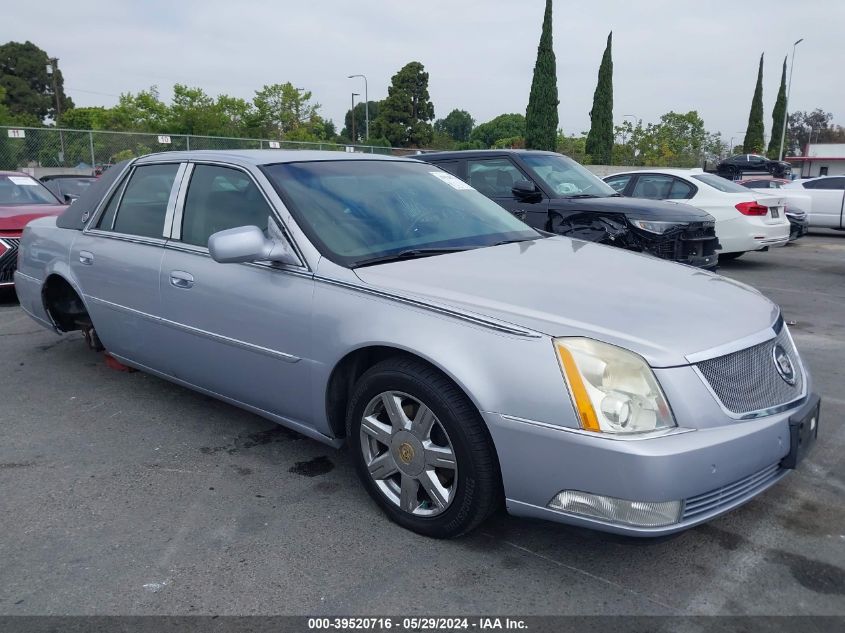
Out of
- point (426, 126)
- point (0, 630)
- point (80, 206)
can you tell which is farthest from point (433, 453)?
point (426, 126)

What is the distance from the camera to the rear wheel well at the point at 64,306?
507 cm

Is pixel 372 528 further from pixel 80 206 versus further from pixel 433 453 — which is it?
pixel 80 206

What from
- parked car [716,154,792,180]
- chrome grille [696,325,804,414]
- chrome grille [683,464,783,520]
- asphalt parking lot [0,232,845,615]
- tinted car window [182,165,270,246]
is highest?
parked car [716,154,792,180]

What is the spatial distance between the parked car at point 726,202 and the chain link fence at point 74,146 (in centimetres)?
1093

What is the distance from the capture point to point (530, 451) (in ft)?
8.23

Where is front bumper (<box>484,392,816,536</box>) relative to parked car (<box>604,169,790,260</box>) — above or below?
below

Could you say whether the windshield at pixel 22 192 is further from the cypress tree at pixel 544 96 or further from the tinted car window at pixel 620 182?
the cypress tree at pixel 544 96

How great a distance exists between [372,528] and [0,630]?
1395 millimetres

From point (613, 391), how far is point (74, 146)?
2239cm

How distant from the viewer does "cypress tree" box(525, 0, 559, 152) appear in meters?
35.5

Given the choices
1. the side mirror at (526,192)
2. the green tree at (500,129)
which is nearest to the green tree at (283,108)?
the side mirror at (526,192)

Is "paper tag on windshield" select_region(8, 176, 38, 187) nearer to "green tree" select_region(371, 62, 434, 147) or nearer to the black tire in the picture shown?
the black tire

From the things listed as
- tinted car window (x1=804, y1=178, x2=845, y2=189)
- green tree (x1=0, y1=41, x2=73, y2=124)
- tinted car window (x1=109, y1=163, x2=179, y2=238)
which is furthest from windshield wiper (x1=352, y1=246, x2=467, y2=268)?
green tree (x1=0, y1=41, x2=73, y2=124)

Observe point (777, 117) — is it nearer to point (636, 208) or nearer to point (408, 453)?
point (636, 208)
